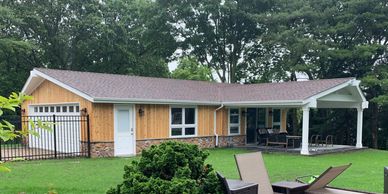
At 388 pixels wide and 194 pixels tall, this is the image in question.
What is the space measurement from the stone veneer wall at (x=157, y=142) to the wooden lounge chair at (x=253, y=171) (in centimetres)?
904

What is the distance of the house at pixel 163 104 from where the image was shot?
1387 centimetres

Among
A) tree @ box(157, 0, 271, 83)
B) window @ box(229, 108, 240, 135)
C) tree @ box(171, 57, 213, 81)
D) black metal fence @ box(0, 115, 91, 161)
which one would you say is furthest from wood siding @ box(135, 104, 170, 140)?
tree @ box(171, 57, 213, 81)

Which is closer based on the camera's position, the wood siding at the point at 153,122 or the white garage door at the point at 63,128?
the white garage door at the point at 63,128

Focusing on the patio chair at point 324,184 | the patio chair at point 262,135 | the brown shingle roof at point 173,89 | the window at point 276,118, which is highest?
the brown shingle roof at point 173,89

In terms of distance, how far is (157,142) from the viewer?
15.3 metres

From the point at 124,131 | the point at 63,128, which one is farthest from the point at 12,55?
the point at 124,131

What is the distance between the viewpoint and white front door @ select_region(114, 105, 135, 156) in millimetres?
14078

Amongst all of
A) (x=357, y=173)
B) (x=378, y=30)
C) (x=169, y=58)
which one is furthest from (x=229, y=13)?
(x=357, y=173)

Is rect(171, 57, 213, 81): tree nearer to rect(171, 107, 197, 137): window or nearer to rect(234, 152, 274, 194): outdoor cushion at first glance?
rect(171, 107, 197, 137): window

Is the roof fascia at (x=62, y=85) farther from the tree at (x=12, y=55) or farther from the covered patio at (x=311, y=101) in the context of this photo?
the tree at (x=12, y=55)

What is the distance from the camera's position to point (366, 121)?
24438mm

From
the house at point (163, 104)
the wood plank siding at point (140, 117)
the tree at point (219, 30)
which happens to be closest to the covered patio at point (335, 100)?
the house at point (163, 104)

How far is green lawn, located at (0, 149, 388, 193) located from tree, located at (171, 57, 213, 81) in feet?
72.6

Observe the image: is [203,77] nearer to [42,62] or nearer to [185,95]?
[42,62]
